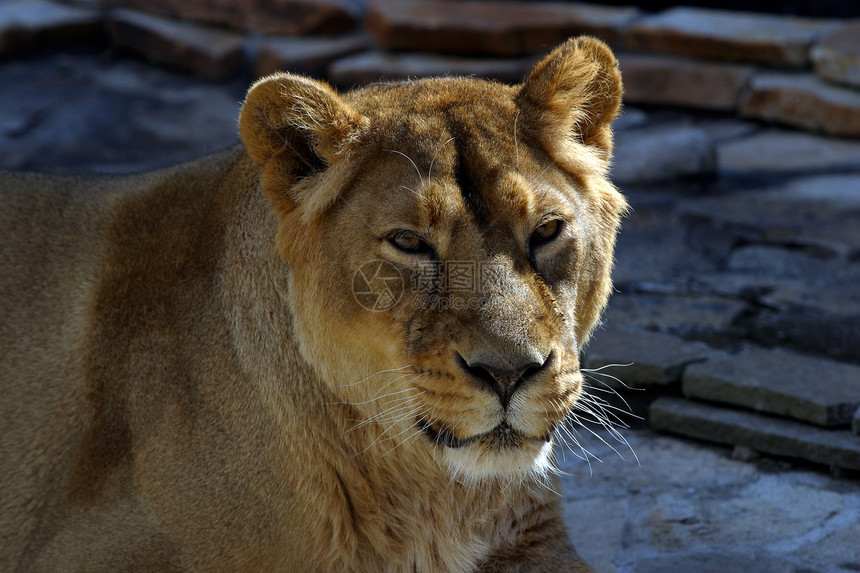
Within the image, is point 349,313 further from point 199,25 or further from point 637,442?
point 199,25

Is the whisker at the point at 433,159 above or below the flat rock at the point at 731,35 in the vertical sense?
above

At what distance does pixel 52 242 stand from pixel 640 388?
200 cm

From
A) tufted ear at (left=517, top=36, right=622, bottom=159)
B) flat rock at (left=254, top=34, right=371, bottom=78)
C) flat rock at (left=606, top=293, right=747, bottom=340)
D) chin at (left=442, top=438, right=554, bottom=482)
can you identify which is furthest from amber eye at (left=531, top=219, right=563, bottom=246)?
flat rock at (left=254, top=34, right=371, bottom=78)

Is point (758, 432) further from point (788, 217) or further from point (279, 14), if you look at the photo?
point (279, 14)

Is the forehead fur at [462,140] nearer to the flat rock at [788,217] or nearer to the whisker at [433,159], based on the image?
the whisker at [433,159]

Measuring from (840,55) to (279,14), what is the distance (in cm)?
385

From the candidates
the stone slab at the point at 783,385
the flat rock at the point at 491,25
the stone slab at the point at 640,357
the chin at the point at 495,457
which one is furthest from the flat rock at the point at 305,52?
the chin at the point at 495,457

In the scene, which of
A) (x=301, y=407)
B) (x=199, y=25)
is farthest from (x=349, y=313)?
(x=199, y=25)

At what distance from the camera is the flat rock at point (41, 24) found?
7.55 meters

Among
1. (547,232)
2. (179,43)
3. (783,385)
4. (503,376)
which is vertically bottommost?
(179,43)

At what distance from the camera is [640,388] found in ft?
11.9

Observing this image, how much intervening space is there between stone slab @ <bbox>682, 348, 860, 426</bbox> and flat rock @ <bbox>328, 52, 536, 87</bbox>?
3607mm

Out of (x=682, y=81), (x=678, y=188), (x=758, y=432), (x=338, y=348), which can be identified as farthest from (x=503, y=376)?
(x=682, y=81)

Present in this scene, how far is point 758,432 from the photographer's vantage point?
3.29 metres
